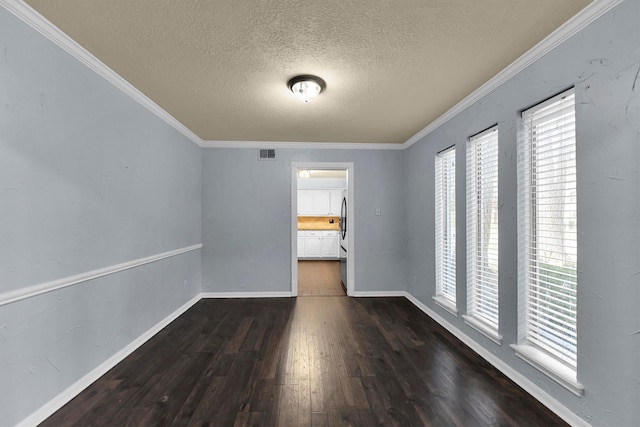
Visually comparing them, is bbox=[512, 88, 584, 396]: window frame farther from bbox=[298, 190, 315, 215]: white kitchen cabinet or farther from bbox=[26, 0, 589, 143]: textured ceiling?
bbox=[298, 190, 315, 215]: white kitchen cabinet

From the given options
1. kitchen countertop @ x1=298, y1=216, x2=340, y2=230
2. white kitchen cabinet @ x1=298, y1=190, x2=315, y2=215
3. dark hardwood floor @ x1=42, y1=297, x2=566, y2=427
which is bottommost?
dark hardwood floor @ x1=42, y1=297, x2=566, y2=427

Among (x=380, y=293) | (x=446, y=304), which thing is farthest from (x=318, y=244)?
(x=446, y=304)

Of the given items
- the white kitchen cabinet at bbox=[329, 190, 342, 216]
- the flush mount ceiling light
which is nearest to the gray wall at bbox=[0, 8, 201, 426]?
the flush mount ceiling light

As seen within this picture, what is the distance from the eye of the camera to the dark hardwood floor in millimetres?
1690

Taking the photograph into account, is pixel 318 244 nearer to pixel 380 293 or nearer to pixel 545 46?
pixel 380 293

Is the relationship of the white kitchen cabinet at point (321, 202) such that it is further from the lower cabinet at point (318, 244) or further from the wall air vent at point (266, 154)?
the wall air vent at point (266, 154)

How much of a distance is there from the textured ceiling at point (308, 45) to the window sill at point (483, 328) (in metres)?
2.05

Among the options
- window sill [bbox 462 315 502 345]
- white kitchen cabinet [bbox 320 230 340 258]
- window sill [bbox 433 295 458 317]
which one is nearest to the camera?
window sill [bbox 462 315 502 345]

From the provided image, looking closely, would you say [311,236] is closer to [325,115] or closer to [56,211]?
[325,115]

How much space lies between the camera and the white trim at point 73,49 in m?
1.49

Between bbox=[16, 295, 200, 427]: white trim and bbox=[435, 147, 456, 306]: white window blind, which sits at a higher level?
bbox=[435, 147, 456, 306]: white window blind

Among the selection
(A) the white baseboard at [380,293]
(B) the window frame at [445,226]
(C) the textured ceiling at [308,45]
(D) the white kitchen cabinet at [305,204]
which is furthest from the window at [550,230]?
(D) the white kitchen cabinet at [305,204]

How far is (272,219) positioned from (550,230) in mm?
3251

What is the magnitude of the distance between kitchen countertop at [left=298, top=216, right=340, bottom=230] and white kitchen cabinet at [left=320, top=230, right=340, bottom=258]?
0.67 ft
